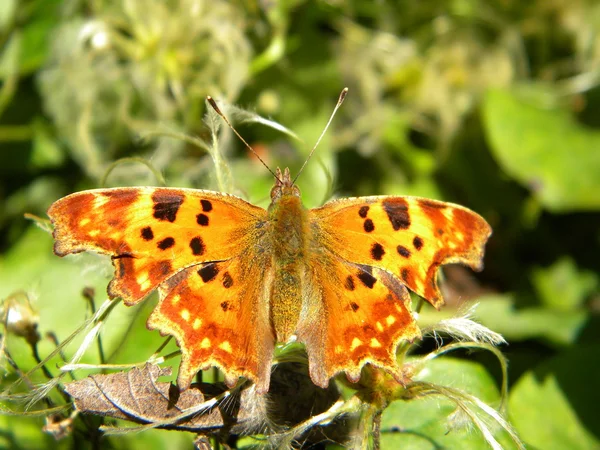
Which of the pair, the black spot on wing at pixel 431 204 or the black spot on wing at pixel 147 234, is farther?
the black spot on wing at pixel 431 204

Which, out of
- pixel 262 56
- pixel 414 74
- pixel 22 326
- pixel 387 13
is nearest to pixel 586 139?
pixel 414 74

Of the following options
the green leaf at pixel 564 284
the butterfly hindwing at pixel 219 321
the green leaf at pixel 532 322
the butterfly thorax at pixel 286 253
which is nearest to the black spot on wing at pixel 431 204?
the butterfly thorax at pixel 286 253

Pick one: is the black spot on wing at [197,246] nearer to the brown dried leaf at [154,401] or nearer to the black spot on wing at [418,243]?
the brown dried leaf at [154,401]

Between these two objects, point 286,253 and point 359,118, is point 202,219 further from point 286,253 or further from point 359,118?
point 359,118

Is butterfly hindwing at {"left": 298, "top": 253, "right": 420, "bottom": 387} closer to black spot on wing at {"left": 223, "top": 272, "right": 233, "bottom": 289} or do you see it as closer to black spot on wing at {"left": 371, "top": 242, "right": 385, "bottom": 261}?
black spot on wing at {"left": 371, "top": 242, "right": 385, "bottom": 261}

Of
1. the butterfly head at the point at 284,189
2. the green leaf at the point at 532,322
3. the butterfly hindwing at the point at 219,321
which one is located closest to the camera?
the butterfly hindwing at the point at 219,321

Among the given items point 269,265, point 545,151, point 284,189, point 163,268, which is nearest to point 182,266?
point 163,268

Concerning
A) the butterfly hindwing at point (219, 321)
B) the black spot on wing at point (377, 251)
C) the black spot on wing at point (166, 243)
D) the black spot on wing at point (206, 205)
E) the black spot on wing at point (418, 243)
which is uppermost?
the black spot on wing at point (206, 205)

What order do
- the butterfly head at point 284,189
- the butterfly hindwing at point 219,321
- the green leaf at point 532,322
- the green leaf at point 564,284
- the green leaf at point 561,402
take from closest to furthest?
the butterfly hindwing at point 219,321, the butterfly head at point 284,189, the green leaf at point 561,402, the green leaf at point 532,322, the green leaf at point 564,284
